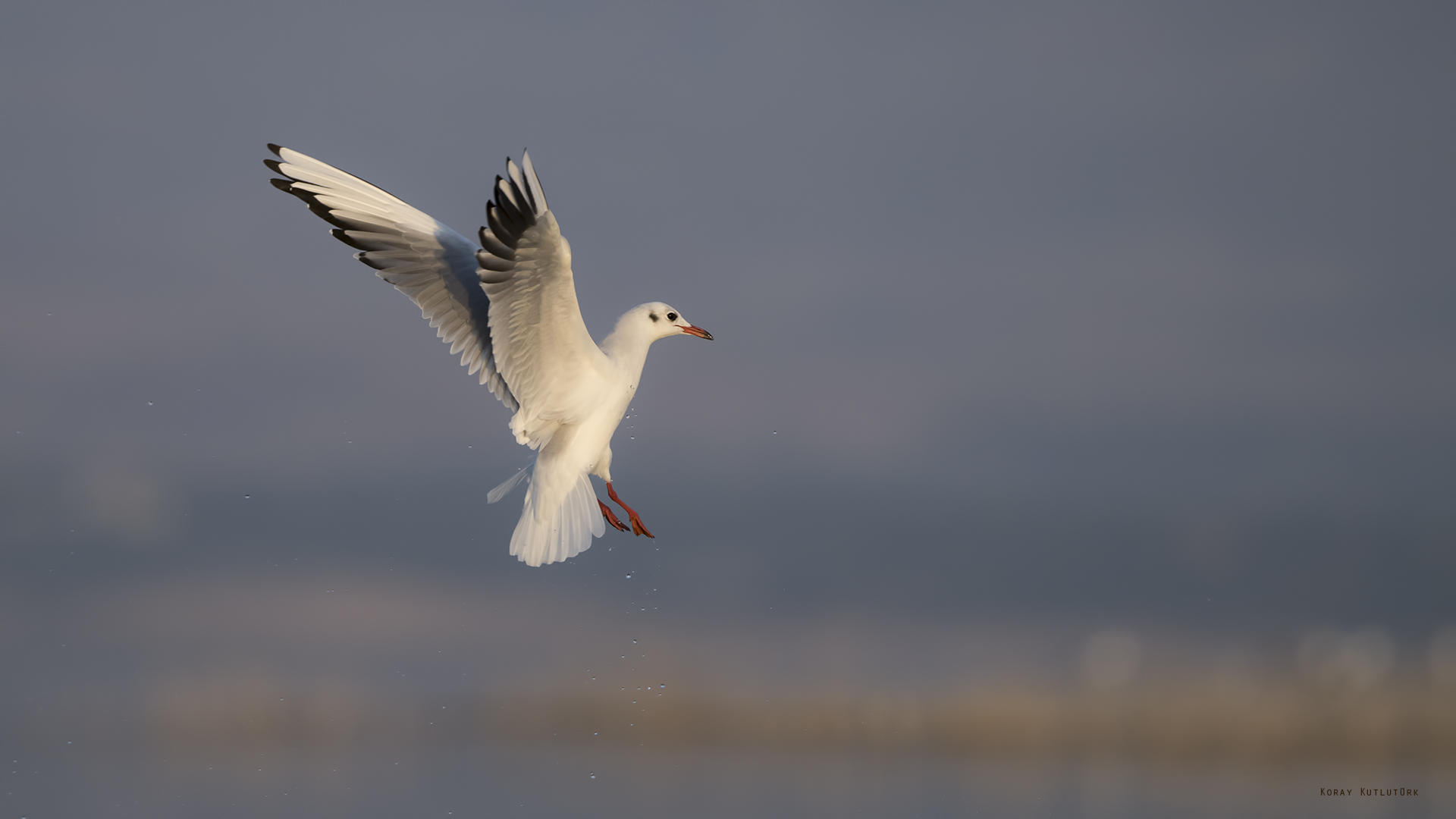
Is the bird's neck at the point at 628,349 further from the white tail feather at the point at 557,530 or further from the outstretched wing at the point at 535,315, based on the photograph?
the white tail feather at the point at 557,530

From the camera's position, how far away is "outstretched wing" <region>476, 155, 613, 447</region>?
6680 millimetres

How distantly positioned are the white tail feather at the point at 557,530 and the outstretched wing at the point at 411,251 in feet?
3.03

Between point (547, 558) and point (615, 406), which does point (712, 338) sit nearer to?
point (615, 406)

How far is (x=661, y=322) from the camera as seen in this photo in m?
8.56

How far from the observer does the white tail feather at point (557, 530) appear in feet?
25.7

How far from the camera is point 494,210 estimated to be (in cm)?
668

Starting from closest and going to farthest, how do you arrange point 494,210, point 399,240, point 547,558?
1. point 494,210
2. point 547,558
3. point 399,240

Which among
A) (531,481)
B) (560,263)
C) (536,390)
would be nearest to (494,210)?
(560,263)

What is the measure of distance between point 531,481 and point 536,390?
2.22 feet

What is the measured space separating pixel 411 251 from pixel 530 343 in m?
1.46

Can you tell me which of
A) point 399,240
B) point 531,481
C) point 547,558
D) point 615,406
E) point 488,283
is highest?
point 399,240

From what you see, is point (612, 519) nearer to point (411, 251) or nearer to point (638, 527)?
point (638, 527)

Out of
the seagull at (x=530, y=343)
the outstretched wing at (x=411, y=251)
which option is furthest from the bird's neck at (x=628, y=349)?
the outstretched wing at (x=411, y=251)

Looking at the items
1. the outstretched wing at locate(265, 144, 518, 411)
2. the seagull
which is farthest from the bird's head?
the outstretched wing at locate(265, 144, 518, 411)
